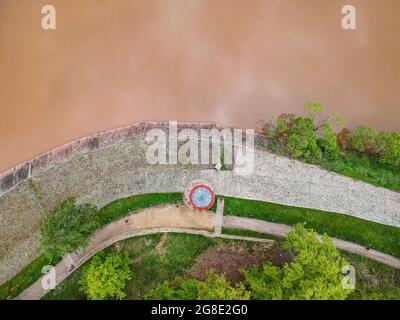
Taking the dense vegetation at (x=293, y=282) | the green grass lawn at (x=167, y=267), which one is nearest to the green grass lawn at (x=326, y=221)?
the green grass lawn at (x=167, y=267)

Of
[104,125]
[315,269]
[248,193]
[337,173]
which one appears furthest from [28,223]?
[337,173]

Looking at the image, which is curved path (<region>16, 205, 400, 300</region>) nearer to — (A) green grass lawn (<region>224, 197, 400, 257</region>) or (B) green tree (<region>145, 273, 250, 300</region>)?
(A) green grass lawn (<region>224, 197, 400, 257</region>)

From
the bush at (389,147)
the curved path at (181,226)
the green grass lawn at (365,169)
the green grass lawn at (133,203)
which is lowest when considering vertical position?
the curved path at (181,226)

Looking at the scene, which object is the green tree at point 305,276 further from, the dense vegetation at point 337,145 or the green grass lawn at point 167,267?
the dense vegetation at point 337,145

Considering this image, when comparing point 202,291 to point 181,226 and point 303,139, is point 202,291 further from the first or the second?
point 303,139

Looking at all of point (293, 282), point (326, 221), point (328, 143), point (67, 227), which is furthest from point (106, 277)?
point (328, 143)

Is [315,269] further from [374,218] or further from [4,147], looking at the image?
[4,147]
